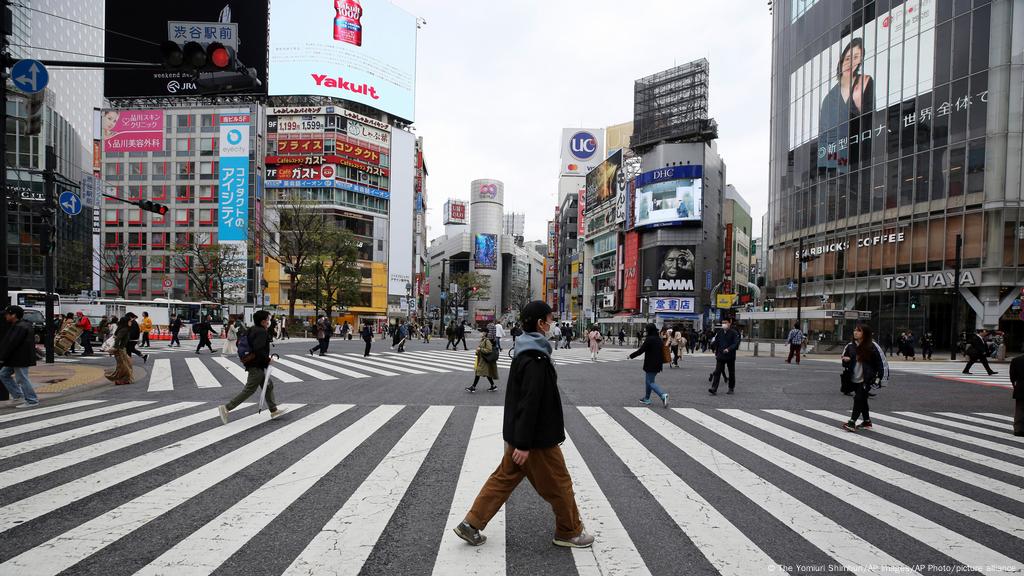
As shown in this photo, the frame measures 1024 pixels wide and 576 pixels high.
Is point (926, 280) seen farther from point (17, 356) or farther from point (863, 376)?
point (17, 356)

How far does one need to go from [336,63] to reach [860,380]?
66899 mm

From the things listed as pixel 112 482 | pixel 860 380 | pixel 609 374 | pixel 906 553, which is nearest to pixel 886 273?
pixel 609 374

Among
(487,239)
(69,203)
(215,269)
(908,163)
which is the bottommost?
(215,269)

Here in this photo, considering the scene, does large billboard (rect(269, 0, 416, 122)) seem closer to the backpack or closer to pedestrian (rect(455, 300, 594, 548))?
the backpack

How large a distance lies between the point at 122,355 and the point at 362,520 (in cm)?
Answer: 1064

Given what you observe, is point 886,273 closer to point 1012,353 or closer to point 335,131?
point 1012,353

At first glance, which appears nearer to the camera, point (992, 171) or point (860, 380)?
point (860, 380)

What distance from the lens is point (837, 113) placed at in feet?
129

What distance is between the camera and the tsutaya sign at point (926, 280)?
30266 millimetres

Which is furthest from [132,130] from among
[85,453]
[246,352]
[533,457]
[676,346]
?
[533,457]

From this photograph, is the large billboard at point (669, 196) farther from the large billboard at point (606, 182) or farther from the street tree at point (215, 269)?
the street tree at point (215, 269)

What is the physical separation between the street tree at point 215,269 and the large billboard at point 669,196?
146 ft

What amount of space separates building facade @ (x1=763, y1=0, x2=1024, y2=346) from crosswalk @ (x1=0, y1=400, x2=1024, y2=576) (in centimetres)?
2657

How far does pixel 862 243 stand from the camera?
37.0m
